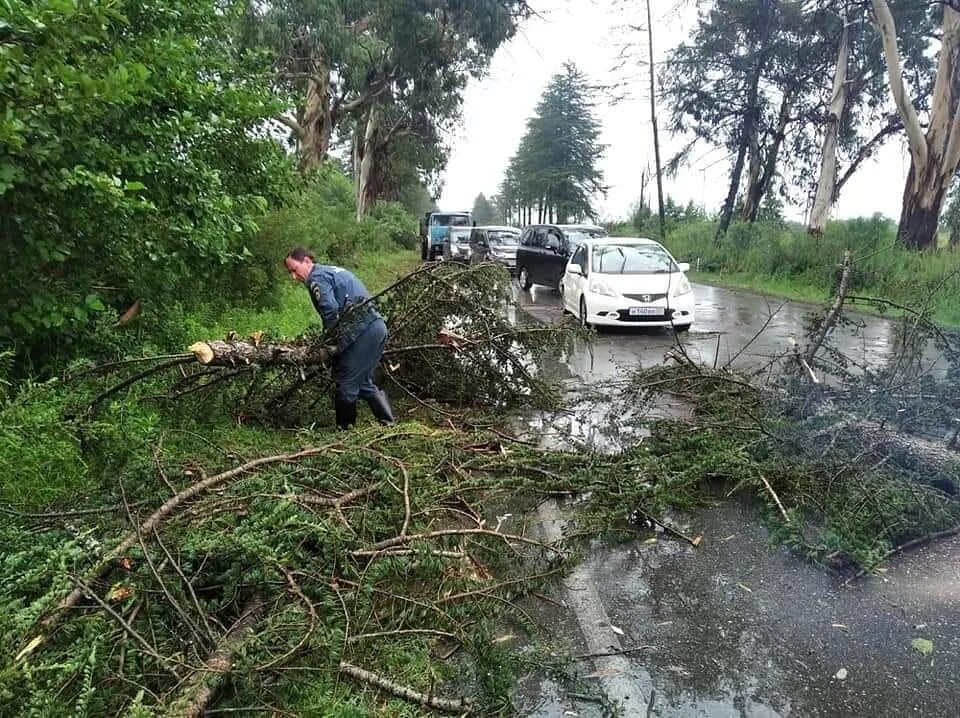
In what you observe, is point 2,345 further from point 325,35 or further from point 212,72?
point 325,35

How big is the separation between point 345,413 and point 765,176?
29.3m

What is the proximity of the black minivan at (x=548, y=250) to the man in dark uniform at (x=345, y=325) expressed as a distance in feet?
37.7

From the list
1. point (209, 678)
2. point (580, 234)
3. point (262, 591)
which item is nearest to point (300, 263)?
point (262, 591)

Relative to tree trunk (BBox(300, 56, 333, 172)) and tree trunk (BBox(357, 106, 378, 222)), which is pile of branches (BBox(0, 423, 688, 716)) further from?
tree trunk (BBox(357, 106, 378, 222))

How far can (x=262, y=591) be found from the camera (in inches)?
109

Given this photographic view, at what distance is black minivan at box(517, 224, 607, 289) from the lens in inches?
649

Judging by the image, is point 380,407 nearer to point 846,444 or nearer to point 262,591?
point 262,591

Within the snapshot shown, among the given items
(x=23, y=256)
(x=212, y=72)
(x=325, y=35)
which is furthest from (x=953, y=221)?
(x=23, y=256)

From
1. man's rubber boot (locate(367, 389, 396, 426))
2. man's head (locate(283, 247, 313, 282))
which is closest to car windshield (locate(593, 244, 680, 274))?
man's rubber boot (locate(367, 389, 396, 426))

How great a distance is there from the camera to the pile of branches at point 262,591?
224 centimetres

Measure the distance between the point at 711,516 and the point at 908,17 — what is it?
21.7m

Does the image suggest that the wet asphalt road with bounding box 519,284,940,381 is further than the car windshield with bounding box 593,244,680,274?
No

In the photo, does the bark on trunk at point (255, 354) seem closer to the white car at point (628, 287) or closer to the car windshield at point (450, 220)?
the white car at point (628, 287)

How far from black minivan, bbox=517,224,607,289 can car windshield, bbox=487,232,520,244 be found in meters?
3.96
